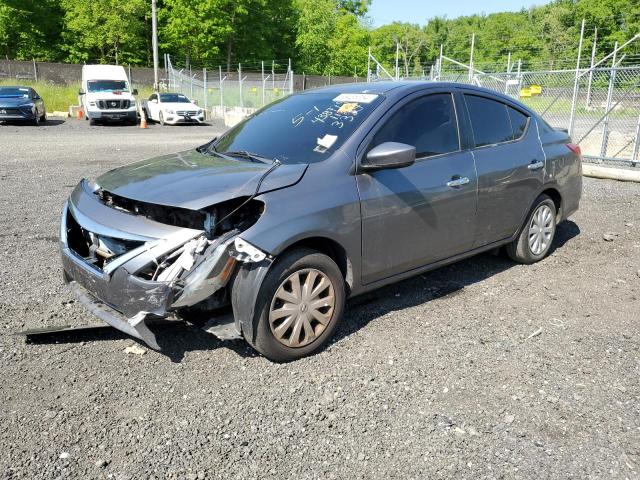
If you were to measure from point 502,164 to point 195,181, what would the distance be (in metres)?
2.73

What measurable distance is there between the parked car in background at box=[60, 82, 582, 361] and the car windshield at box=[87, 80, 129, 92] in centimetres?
2290

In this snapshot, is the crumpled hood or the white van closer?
the crumpled hood

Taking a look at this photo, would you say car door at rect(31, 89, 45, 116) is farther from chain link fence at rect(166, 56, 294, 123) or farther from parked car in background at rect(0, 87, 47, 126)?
chain link fence at rect(166, 56, 294, 123)

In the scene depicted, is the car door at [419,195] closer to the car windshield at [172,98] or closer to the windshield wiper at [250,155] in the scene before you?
the windshield wiper at [250,155]

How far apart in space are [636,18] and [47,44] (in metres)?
55.2

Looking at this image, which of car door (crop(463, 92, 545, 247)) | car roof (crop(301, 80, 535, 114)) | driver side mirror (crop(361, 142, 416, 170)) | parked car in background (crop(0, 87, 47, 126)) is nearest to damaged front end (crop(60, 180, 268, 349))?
driver side mirror (crop(361, 142, 416, 170))

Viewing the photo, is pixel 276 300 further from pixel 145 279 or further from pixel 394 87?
pixel 394 87

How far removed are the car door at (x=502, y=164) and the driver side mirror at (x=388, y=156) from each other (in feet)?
3.53

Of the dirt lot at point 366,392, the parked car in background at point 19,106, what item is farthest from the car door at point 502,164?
the parked car in background at point 19,106

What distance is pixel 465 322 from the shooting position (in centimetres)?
427

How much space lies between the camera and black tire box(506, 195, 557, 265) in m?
5.39

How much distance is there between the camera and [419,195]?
4152mm

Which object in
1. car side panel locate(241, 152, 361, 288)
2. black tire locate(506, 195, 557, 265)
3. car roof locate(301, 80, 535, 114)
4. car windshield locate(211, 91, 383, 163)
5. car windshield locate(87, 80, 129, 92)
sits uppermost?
car windshield locate(87, 80, 129, 92)

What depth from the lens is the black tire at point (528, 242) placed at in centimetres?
539
